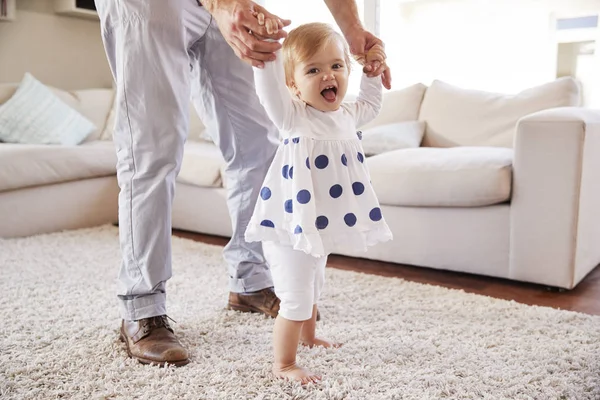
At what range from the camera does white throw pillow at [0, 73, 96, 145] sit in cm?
311

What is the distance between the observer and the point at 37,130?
315cm

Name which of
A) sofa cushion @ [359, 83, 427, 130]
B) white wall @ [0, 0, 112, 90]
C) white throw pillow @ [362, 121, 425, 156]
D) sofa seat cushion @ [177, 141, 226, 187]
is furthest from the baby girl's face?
white wall @ [0, 0, 112, 90]

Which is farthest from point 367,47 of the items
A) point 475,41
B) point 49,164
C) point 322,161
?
point 475,41

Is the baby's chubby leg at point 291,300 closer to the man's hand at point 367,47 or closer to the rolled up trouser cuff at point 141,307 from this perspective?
the rolled up trouser cuff at point 141,307

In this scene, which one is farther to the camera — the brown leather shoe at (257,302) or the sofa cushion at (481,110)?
the sofa cushion at (481,110)

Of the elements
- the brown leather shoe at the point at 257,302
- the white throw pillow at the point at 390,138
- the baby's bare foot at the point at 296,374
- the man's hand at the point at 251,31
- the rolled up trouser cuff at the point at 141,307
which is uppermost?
the man's hand at the point at 251,31

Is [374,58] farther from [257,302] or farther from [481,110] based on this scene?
[481,110]

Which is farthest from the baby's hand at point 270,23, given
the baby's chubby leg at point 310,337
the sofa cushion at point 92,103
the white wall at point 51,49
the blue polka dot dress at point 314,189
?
the white wall at point 51,49

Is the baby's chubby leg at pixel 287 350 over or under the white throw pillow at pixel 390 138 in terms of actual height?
under

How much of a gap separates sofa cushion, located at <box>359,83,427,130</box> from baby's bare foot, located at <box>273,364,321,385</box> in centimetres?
186

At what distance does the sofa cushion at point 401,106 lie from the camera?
9.45 feet

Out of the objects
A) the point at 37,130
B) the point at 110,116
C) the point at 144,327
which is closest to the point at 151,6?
the point at 144,327

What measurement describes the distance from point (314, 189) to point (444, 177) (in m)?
1.01

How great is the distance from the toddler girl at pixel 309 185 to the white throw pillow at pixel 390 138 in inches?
53.3
